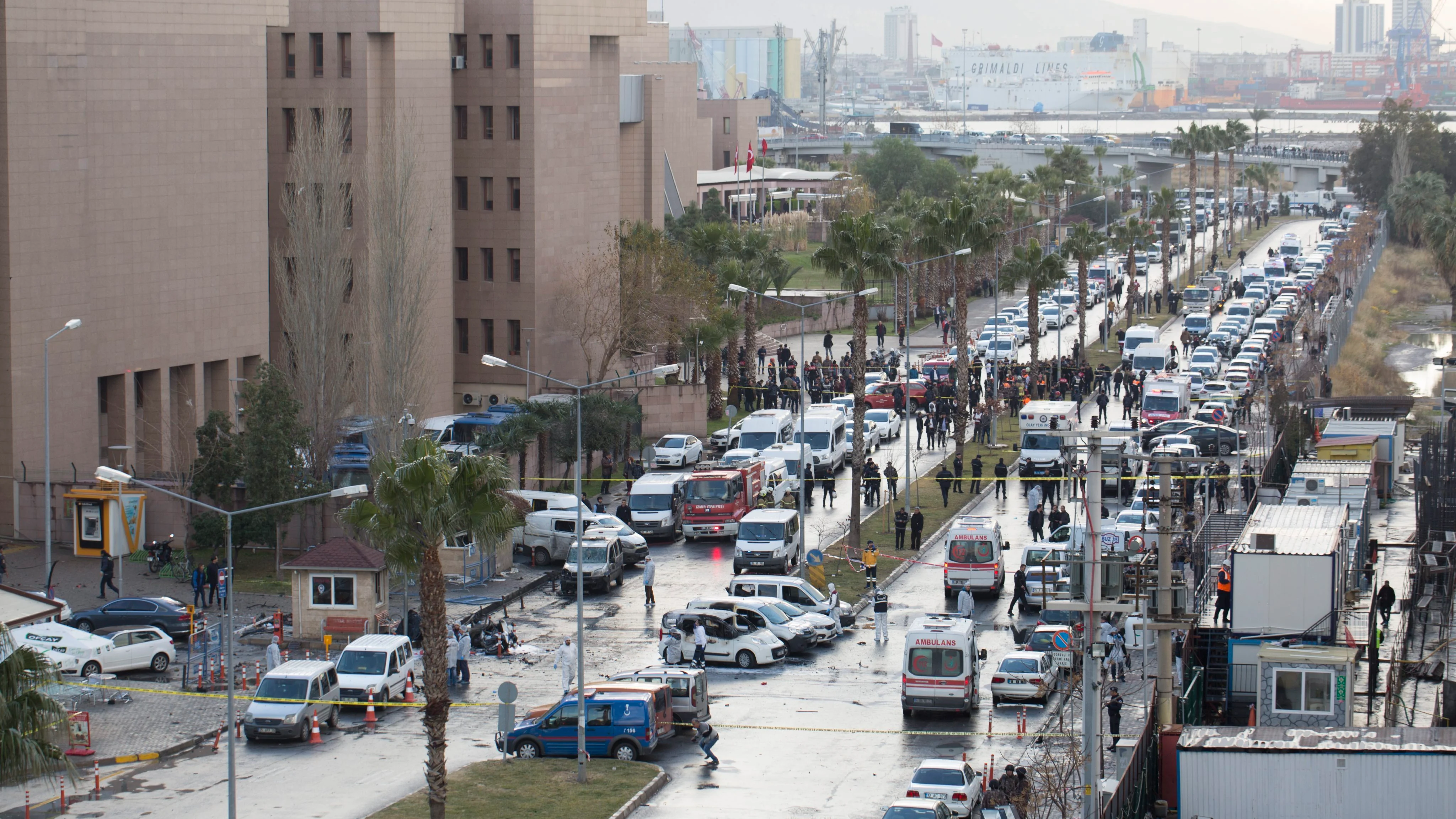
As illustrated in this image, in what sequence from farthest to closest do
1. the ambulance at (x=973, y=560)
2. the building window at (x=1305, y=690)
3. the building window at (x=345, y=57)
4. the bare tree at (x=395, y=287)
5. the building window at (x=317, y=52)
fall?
the building window at (x=317, y=52) < the building window at (x=345, y=57) < the bare tree at (x=395, y=287) < the ambulance at (x=973, y=560) < the building window at (x=1305, y=690)

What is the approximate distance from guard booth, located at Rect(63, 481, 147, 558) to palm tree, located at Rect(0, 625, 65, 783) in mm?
23237

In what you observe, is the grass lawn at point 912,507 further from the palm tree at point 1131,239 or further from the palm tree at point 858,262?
the palm tree at point 1131,239

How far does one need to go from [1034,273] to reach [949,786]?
4414 cm

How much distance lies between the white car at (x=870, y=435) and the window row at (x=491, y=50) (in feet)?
54.8

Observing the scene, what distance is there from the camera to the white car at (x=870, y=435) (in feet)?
201

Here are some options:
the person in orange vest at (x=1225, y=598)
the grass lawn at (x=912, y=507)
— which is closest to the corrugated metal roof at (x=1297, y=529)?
the person in orange vest at (x=1225, y=598)

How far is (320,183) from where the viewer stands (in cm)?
5294

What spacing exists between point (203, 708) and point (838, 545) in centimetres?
1880

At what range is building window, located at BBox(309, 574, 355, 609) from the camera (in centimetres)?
3981

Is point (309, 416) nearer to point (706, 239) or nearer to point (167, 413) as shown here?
point (167, 413)

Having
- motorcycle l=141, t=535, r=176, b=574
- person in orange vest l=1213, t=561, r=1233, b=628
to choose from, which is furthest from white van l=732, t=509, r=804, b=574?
motorcycle l=141, t=535, r=176, b=574

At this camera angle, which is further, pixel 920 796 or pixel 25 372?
pixel 25 372

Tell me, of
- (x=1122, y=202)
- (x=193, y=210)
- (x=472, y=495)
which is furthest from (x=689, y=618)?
(x=1122, y=202)

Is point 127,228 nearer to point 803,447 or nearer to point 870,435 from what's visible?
point 803,447
